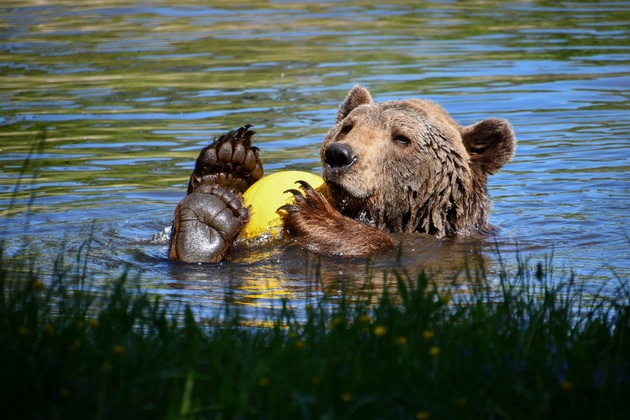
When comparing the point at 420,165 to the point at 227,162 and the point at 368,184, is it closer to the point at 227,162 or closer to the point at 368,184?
the point at 368,184

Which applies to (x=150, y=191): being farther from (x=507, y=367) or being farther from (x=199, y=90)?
(x=507, y=367)

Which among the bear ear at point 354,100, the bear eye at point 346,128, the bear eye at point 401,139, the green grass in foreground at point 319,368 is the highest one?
the bear ear at point 354,100

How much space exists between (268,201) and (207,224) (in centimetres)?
48

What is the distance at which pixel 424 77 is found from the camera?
1554 cm

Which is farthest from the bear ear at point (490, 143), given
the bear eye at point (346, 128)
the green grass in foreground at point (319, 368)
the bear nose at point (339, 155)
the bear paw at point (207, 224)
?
the green grass in foreground at point (319, 368)

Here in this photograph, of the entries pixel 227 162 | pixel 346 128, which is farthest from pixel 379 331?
pixel 346 128

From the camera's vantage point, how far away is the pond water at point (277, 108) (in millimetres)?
7344

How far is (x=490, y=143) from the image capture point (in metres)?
8.05

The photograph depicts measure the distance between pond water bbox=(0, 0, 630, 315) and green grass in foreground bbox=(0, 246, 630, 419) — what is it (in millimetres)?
638

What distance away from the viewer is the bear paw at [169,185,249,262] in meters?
6.90

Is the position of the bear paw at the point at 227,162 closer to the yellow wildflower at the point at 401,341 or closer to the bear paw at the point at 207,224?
the bear paw at the point at 207,224

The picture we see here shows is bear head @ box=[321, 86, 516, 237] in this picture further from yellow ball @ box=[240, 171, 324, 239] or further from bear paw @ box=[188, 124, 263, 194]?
bear paw @ box=[188, 124, 263, 194]

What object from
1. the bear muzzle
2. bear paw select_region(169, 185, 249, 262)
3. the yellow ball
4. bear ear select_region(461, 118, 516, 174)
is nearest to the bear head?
bear ear select_region(461, 118, 516, 174)

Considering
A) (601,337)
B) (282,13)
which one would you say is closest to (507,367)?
(601,337)
